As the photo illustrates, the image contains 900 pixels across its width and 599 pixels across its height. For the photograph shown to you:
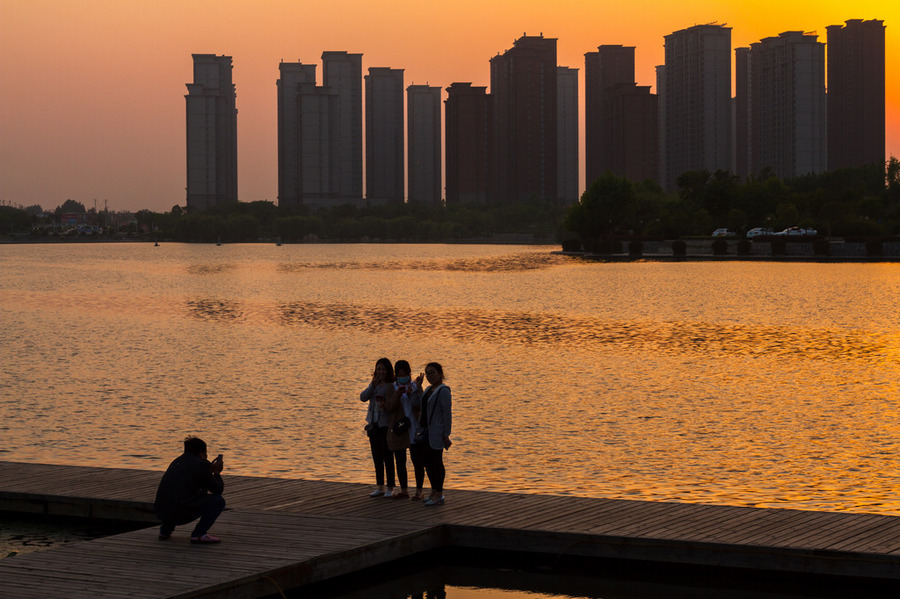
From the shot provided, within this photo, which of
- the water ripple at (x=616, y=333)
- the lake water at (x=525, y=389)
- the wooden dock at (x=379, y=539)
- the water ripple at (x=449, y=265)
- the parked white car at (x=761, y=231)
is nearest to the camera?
the wooden dock at (x=379, y=539)

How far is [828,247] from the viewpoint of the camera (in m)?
110

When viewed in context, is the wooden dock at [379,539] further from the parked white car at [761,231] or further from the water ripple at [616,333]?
the parked white car at [761,231]

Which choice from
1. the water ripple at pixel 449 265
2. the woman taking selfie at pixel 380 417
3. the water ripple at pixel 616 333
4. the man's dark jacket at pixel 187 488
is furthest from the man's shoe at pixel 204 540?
the water ripple at pixel 449 265

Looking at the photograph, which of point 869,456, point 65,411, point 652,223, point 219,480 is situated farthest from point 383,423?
point 652,223

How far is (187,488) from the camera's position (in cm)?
1106

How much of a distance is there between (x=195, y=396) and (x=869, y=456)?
15.9 m

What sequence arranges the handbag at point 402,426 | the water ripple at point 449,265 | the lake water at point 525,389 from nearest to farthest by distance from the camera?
the handbag at point 402,426, the lake water at point 525,389, the water ripple at point 449,265

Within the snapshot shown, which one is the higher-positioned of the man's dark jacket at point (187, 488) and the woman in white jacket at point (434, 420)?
the woman in white jacket at point (434, 420)

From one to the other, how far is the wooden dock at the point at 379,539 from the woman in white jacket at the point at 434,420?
608mm

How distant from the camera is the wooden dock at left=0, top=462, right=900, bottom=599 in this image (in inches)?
400

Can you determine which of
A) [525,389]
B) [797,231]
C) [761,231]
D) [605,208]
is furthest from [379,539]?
[761,231]

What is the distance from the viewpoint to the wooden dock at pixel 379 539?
33.3 feet

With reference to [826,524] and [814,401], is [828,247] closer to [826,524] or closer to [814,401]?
[814,401]

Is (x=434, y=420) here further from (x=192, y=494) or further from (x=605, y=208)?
(x=605, y=208)
